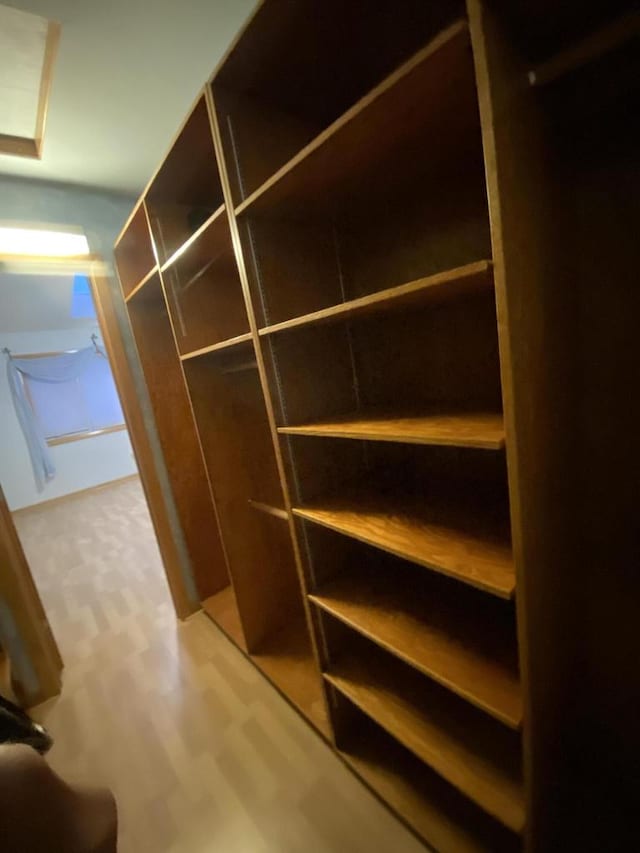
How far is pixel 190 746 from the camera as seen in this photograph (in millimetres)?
1356

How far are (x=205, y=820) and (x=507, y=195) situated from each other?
1872mm

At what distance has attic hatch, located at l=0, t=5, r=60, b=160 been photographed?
0.98 metres

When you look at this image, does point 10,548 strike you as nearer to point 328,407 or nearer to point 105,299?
point 105,299

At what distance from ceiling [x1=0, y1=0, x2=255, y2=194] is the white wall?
4279mm

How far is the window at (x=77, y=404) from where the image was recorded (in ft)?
16.4

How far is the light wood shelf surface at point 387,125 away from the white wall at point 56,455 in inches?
208

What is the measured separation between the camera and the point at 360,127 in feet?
2.22

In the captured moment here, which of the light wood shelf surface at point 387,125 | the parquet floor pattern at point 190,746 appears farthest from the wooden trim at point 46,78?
the parquet floor pattern at point 190,746

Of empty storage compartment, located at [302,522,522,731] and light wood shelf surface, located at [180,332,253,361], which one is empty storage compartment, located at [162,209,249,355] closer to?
light wood shelf surface, located at [180,332,253,361]

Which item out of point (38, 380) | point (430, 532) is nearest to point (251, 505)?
point (430, 532)

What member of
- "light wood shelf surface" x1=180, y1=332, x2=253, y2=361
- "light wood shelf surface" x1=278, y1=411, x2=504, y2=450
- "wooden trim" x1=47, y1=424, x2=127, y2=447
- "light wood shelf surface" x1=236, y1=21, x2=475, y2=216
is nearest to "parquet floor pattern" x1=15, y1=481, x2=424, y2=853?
"light wood shelf surface" x1=278, y1=411, x2=504, y2=450

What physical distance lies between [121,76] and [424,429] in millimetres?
1583

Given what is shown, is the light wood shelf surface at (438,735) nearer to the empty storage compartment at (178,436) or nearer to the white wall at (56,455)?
the empty storage compartment at (178,436)

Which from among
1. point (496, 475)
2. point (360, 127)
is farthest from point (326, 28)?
point (496, 475)
